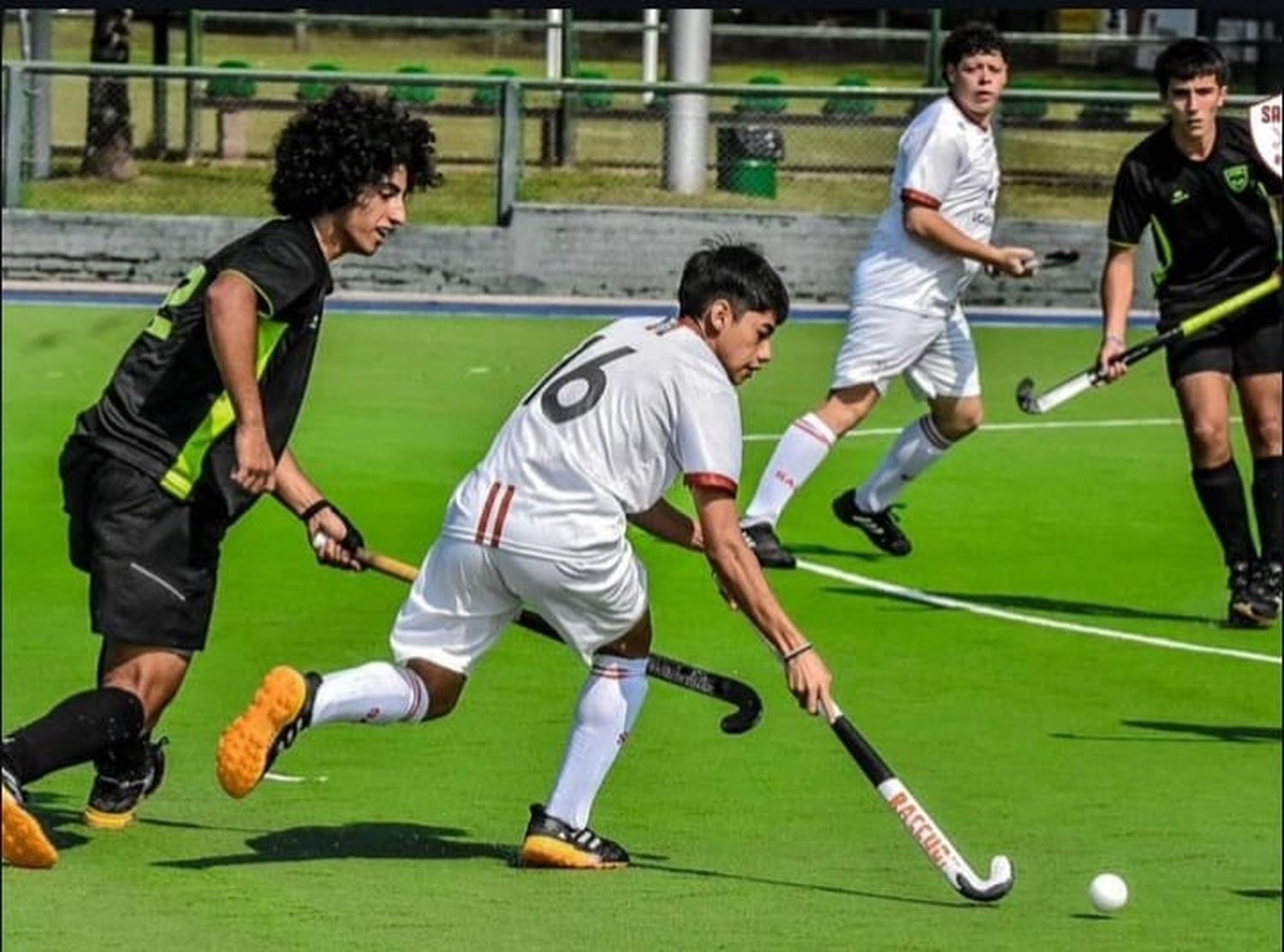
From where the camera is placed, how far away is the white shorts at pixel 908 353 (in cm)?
1313

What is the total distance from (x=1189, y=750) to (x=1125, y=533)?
4.65m

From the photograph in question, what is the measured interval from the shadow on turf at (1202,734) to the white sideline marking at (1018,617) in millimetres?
1226

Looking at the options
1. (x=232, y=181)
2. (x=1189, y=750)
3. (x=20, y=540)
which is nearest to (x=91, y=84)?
(x=232, y=181)

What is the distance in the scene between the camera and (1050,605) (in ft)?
42.2

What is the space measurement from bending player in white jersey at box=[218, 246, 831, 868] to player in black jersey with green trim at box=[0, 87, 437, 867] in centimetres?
47

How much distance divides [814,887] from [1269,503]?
5.07m

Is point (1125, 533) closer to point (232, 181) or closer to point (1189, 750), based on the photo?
point (1189, 750)

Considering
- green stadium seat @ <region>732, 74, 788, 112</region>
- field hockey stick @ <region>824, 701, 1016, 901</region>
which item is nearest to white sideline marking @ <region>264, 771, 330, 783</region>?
field hockey stick @ <region>824, 701, 1016, 901</region>

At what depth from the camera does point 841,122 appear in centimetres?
2598

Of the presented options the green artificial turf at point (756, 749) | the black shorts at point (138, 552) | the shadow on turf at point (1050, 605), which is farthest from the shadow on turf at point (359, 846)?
the shadow on turf at point (1050, 605)

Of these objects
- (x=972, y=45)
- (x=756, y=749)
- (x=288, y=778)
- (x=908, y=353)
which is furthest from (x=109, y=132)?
(x=288, y=778)

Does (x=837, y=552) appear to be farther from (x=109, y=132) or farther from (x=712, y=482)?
(x=109, y=132)

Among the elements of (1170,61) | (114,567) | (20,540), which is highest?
(1170,61)

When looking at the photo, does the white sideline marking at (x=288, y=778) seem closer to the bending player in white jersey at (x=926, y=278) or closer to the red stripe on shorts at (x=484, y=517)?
the red stripe on shorts at (x=484, y=517)
